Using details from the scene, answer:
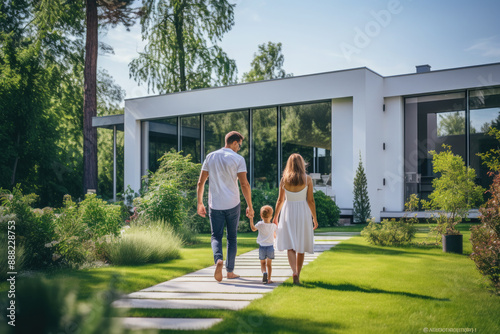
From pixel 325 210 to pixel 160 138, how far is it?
29.9ft

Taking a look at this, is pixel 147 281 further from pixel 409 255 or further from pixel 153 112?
pixel 153 112

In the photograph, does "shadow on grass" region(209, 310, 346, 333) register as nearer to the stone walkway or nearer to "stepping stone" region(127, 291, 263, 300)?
the stone walkway

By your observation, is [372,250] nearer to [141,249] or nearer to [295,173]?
[295,173]

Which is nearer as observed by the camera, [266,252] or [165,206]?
[266,252]

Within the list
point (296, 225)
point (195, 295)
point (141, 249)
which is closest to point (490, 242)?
point (296, 225)

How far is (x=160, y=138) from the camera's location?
65.6 feet

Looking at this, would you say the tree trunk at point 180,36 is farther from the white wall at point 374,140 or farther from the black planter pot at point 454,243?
the black planter pot at point 454,243

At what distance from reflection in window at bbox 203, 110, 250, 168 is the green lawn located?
10393 millimetres

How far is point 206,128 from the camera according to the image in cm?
1858

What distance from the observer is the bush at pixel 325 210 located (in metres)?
13.8

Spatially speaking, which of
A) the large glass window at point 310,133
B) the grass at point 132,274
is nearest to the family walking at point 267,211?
the grass at point 132,274

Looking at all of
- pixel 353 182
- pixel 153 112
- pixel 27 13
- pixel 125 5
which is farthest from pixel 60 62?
pixel 353 182

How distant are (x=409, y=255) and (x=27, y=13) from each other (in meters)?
26.2

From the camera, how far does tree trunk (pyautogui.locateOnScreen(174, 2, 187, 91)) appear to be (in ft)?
84.5
